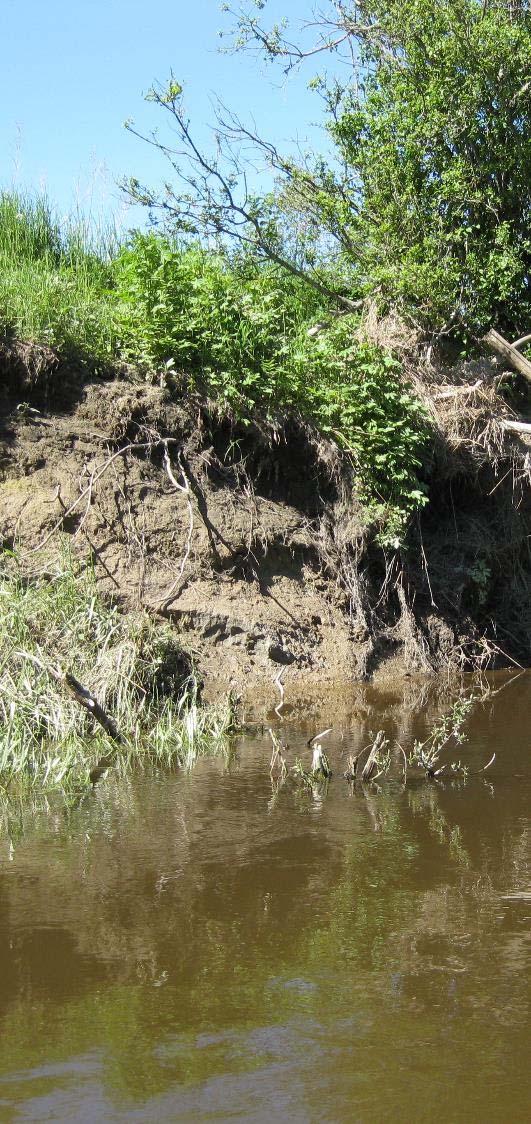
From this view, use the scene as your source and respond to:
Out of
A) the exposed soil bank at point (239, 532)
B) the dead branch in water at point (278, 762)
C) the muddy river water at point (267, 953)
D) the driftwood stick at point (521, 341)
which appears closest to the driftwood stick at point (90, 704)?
the muddy river water at point (267, 953)

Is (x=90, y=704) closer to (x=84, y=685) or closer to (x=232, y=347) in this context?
(x=84, y=685)

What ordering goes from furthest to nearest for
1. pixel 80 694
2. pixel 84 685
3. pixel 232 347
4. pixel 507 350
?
pixel 507 350 → pixel 232 347 → pixel 84 685 → pixel 80 694

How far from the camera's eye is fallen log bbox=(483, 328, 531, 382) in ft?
36.8

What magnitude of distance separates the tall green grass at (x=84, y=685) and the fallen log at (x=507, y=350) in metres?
5.32

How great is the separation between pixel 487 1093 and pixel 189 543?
6.08 metres

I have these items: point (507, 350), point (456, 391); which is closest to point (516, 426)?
point (456, 391)

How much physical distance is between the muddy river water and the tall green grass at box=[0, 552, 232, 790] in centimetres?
54

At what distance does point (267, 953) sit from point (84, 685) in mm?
3616

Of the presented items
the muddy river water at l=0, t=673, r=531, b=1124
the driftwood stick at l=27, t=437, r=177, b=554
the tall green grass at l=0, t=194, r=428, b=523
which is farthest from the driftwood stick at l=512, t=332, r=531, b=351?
the muddy river water at l=0, t=673, r=531, b=1124

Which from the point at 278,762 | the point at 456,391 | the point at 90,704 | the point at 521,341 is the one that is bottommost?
the point at 278,762

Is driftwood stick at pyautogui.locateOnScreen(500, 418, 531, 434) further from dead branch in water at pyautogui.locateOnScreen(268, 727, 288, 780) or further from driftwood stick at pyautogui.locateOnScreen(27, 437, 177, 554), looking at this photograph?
dead branch in water at pyautogui.locateOnScreen(268, 727, 288, 780)

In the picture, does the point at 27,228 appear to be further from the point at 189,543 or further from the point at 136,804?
the point at 136,804

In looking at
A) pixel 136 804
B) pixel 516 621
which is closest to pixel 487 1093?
pixel 136 804

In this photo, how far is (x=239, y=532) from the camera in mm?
9234
